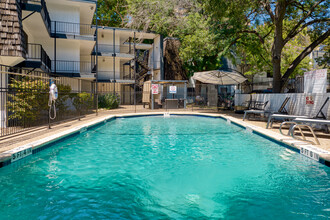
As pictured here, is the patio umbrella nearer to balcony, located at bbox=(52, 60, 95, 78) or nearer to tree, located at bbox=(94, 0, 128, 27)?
balcony, located at bbox=(52, 60, 95, 78)

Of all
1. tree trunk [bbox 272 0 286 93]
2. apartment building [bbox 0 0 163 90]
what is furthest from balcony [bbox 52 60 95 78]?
tree trunk [bbox 272 0 286 93]

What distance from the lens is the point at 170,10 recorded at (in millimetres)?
26188

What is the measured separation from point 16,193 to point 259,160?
548cm

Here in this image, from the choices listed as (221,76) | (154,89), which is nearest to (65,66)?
(154,89)

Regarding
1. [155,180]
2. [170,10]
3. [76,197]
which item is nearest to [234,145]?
[155,180]

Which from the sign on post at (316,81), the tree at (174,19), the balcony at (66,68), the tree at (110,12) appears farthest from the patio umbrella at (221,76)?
the tree at (110,12)

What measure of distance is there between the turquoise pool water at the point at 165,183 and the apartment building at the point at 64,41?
543 centimetres

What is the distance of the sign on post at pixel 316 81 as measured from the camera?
907 centimetres

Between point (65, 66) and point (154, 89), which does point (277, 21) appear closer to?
point (154, 89)

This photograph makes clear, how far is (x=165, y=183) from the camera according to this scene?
4.81m

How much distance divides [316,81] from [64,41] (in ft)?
63.3

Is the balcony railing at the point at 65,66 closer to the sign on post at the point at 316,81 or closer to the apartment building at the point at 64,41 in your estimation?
the apartment building at the point at 64,41

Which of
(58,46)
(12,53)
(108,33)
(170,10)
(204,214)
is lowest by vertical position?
(204,214)

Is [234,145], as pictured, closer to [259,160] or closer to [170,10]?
[259,160]
